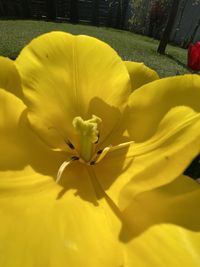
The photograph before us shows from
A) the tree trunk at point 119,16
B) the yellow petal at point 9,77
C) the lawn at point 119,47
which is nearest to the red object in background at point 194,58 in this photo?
the yellow petal at point 9,77

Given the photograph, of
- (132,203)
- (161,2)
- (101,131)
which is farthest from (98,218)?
(161,2)

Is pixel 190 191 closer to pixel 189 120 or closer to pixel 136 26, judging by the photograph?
pixel 189 120

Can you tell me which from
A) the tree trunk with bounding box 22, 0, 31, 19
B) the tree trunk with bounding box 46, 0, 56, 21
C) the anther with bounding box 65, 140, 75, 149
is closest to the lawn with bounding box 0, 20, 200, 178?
the tree trunk with bounding box 22, 0, 31, 19

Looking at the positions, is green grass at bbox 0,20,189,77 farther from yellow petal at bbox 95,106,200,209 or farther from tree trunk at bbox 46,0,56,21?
yellow petal at bbox 95,106,200,209

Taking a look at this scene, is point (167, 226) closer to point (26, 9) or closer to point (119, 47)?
point (119, 47)

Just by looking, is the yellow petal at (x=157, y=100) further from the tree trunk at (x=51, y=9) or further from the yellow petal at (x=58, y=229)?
the tree trunk at (x=51, y=9)

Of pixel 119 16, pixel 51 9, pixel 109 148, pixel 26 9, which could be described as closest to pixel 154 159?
pixel 109 148
